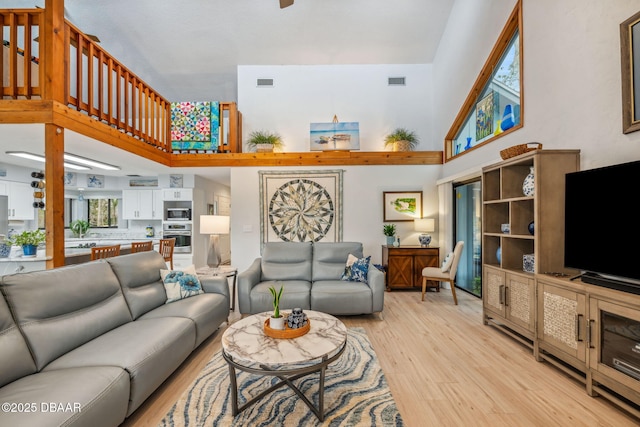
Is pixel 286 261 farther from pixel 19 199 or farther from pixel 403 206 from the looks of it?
pixel 19 199

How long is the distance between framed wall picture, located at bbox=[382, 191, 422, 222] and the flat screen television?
9.85 feet

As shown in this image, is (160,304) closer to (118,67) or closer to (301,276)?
(301,276)

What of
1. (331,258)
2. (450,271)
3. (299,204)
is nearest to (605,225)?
(450,271)

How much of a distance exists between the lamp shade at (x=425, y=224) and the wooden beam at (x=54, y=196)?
4.84m

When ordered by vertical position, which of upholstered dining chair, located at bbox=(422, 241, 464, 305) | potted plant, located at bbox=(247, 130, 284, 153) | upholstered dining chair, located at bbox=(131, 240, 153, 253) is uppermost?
potted plant, located at bbox=(247, 130, 284, 153)

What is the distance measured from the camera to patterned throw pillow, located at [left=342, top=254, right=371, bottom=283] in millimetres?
3775

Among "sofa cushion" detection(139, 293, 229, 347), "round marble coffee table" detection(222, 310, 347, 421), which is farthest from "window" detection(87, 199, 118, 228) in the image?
"round marble coffee table" detection(222, 310, 347, 421)

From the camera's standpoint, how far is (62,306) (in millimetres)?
1912

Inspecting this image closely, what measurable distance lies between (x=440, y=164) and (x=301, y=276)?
3.45 m

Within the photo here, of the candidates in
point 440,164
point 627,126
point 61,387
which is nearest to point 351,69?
point 440,164

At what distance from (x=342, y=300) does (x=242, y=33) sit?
4921mm

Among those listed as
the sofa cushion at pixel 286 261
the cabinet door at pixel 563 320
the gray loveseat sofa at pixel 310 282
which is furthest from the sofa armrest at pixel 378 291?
the cabinet door at pixel 563 320

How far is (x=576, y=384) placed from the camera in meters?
2.13

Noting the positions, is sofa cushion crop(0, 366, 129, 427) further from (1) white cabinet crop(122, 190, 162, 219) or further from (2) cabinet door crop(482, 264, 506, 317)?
(1) white cabinet crop(122, 190, 162, 219)
